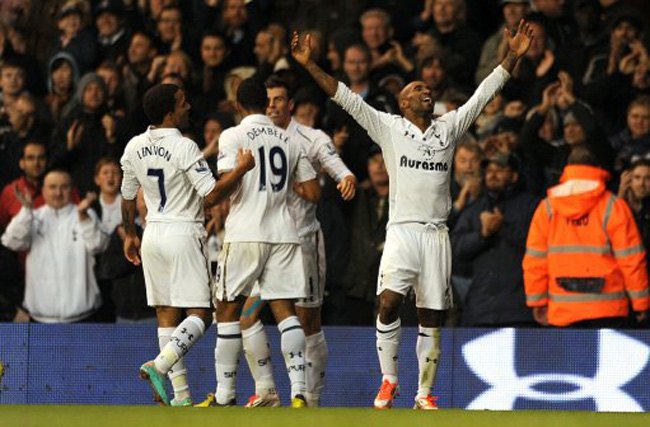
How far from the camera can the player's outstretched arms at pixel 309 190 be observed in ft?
39.7

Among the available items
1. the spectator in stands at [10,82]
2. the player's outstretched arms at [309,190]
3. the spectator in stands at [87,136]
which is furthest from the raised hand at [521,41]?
the spectator in stands at [10,82]

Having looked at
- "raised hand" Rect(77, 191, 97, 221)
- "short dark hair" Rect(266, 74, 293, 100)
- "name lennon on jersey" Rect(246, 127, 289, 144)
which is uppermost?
"short dark hair" Rect(266, 74, 293, 100)

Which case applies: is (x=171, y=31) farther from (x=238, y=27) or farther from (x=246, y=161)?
(x=246, y=161)

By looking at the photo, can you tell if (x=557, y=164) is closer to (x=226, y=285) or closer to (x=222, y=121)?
(x=222, y=121)

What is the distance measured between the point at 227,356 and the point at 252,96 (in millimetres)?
1764


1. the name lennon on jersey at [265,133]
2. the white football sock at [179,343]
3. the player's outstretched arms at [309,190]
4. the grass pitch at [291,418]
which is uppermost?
the name lennon on jersey at [265,133]

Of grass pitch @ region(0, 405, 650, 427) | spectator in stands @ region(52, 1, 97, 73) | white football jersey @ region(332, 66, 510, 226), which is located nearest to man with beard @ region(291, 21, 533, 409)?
white football jersey @ region(332, 66, 510, 226)

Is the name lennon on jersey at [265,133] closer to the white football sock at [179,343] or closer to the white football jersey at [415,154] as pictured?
the white football jersey at [415,154]

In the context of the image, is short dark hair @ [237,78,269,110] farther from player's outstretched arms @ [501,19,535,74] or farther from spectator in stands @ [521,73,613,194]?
spectator in stands @ [521,73,613,194]

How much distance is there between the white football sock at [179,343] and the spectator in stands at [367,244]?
3284 millimetres

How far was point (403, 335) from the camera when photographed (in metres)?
12.9

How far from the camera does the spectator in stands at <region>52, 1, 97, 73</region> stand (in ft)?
55.9

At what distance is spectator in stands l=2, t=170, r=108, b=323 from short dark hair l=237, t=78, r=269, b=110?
11.1 ft

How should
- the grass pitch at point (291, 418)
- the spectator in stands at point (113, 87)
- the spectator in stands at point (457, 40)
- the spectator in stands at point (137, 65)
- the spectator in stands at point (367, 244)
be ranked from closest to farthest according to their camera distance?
the grass pitch at point (291, 418), the spectator in stands at point (367, 244), the spectator in stands at point (457, 40), the spectator in stands at point (113, 87), the spectator in stands at point (137, 65)
